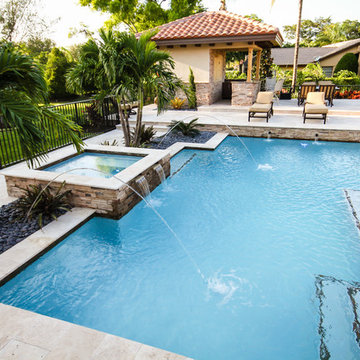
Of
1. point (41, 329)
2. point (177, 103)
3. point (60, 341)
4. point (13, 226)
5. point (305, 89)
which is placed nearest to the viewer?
point (60, 341)

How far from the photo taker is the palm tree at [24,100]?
359 cm

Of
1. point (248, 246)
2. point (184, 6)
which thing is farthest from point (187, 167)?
point (184, 6)

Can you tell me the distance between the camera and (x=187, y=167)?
803 centimetres

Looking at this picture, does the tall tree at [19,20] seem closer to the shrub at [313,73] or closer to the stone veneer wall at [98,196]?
the shrub at [313,73]

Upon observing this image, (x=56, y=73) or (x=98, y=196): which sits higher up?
(x=56, y=73)

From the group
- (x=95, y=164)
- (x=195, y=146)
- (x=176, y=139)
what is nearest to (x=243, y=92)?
(x=176, y=139)

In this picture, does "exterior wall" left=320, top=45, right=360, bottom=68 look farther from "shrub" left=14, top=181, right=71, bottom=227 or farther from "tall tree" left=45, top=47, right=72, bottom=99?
"shrub" left=14, top=181, right=71, bottom=227

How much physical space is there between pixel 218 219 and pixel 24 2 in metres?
31.9

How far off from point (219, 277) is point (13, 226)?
338 cm

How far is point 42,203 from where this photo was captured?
516 cm

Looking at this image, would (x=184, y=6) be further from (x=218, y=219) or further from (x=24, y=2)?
(x=218, y=219)

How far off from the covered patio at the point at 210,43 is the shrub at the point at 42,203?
440 inches

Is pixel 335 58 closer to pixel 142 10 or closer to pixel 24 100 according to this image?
pixel 142 10

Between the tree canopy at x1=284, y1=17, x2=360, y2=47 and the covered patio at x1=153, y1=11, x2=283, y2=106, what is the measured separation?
1414 inches
